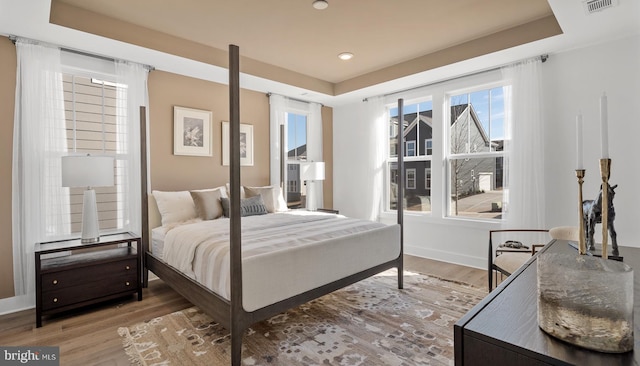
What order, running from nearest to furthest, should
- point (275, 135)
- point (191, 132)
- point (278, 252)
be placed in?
point (278, 252) < point (191, 132) < point (275, 135)

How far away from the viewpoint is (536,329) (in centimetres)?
79

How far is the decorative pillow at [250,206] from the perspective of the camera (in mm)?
3715

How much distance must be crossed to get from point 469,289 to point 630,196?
179cm

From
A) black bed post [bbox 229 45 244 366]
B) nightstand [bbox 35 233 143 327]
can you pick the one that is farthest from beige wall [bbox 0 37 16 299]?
black bed post [bbox 229 45 244 366]

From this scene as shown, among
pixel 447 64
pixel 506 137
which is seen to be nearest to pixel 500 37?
pixel 447 64

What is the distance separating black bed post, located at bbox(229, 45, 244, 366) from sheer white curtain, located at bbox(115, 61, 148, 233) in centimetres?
216

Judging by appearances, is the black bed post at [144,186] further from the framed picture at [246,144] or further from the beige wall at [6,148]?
the framed picture at [246,144]

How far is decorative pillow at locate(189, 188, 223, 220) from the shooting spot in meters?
3.56

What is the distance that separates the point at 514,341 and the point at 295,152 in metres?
4.74

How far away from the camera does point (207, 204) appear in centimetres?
359

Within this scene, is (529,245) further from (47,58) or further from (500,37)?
(47,58)

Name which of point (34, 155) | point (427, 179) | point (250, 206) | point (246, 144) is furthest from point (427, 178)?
point (34, 155)

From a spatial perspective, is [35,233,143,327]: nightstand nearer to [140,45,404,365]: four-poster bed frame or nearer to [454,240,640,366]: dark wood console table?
[140,45,404,365]: four-poster bed frame

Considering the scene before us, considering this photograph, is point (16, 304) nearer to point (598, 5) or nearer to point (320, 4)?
point (320, 4)
